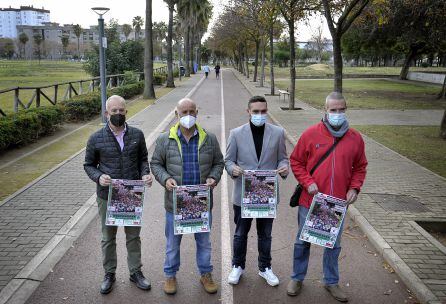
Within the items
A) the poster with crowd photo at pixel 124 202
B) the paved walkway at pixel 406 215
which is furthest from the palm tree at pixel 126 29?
the poster with crowd photo at pixel 124 202

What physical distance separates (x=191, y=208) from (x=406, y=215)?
404cm

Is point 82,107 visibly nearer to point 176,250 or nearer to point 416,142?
A: point 416,142

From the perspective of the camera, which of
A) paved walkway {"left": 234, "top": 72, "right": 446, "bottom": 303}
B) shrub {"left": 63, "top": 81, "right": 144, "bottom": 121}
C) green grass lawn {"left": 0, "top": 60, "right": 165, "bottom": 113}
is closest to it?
paved walkway {"left": 234, "top": 72, "right": 446, "bottom": 303}

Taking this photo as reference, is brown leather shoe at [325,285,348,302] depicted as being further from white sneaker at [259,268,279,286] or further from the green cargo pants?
the green cargo pants

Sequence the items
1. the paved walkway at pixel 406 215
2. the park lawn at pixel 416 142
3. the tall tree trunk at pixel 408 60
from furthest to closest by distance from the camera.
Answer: the tall tree trunk at pixel 408 60 < the park lawn at pixel 416 142 < the paved walkway at pixel 406 215

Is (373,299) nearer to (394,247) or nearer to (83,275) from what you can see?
(394,247)

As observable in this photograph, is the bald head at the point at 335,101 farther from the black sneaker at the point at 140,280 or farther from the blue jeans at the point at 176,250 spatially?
the black sneaker at the point at 140,280

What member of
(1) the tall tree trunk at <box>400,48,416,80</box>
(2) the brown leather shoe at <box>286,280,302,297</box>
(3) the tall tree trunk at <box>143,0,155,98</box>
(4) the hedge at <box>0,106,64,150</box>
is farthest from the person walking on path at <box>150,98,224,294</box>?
(1) the tall tree trunk at <box>400,48,416,80</box>

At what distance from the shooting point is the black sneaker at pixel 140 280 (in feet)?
15.1

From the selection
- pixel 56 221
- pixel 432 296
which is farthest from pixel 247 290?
pixel 56 221

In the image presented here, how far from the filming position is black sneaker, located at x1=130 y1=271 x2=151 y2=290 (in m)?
4.59

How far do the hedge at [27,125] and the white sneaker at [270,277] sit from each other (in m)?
8.42

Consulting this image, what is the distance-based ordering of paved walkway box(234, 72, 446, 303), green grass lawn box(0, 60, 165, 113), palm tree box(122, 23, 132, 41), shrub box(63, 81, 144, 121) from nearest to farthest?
paved walkway box(234, 72, 446, 303) < shrub box(63, 81, 144, 121) < green grass lawn box(0, 60, 165, 113) < palm tree box(122, 23, 132, 41)

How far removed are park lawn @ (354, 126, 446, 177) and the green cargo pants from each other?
7448 millimetres
